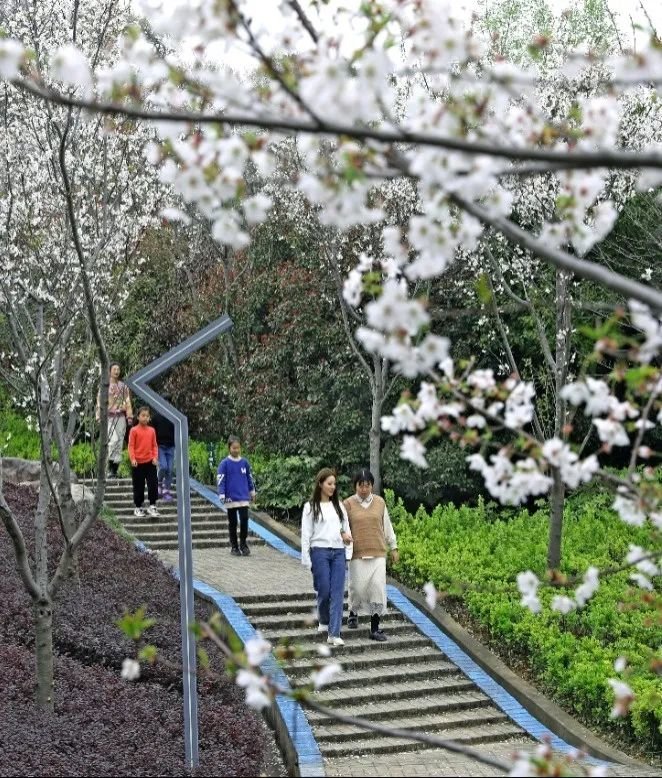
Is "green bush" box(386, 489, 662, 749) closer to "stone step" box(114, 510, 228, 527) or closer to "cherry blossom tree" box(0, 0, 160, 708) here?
"stone step" box(114, 510, 228, 527)

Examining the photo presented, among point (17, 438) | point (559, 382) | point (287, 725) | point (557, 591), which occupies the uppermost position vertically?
point (559, 382)

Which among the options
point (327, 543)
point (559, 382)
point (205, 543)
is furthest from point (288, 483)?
point (327, 543)

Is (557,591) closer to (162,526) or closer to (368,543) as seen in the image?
(368,543)

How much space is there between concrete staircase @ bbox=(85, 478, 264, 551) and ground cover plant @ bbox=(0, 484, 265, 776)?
3.03 m

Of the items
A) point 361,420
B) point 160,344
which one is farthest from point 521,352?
point 160,344

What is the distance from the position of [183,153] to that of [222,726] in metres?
6.07

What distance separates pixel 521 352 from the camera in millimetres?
18250

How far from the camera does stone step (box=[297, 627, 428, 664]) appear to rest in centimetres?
1124

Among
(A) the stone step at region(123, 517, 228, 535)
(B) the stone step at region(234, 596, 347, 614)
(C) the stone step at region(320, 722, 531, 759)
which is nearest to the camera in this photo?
(C) the stone step at region(320, 722, 531, 759)

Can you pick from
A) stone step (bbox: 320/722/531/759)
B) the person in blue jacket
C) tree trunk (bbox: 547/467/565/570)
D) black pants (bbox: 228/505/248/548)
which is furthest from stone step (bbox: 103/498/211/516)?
stone step (bbox: 320/722/531/759)

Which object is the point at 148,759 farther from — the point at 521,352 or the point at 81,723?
the point at 521,352

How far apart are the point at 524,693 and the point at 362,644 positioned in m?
1.71

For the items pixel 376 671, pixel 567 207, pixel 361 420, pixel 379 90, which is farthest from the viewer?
pixel 361 420

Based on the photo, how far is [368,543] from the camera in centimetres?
1122
